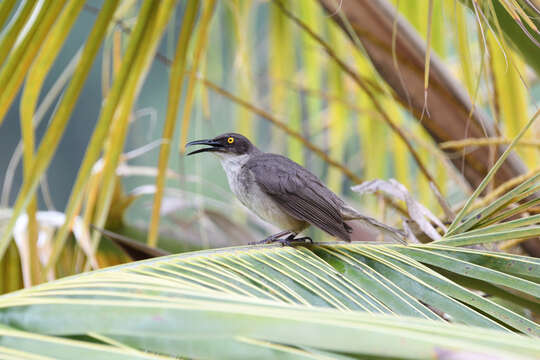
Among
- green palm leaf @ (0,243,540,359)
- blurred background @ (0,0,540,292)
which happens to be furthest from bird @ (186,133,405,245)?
green palm leaf @ (0,243,540,359)

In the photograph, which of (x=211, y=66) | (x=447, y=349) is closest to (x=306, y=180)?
(x=211, y=66)

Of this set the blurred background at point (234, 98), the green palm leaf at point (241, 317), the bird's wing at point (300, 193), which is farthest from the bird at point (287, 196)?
the green palm leaf at point (241, 317)

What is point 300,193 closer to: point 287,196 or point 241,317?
point 287,196

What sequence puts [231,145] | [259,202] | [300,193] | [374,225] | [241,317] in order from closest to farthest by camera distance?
[241,317] → [374,225] → [300,193] → [259,202] → [231,145]

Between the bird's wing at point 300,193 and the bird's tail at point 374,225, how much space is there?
0.04 meters

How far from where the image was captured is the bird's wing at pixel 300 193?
2771mm

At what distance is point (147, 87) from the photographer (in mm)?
15766

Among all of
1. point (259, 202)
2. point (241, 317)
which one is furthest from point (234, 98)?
point (241, 317)

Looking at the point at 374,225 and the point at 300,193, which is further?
the point at 300,193

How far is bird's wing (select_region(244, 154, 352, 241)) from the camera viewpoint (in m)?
2.77

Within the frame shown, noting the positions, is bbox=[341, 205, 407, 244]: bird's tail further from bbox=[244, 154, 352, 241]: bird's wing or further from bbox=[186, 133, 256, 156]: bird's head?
bbox=[186, 133, 256, 156]: bird's head

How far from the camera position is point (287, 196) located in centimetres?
300

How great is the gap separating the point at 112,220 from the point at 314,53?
1884mm

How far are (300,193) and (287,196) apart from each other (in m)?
0.07
